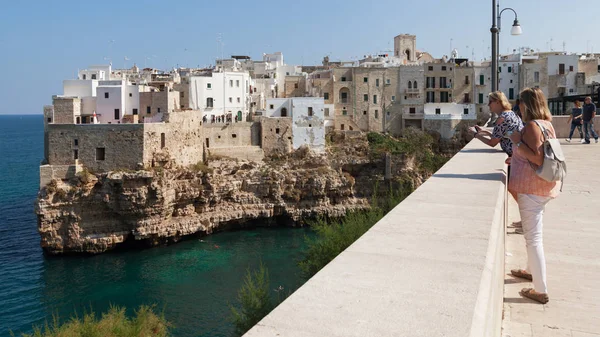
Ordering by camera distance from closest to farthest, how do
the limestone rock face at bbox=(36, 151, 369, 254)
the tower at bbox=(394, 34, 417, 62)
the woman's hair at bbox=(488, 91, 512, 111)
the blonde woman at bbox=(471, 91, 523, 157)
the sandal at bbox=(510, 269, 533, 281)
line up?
the sandal at bbox=(510, 269, 533, 281) < the blonde woman at bbox=(471, 91, 523, 157) < the woman's hair at bbox=(488, 91, 512, 111) < the limestone rock face at bbox=(36, 151, 369, 254) < the tower at bbox=(394, 34, 417, 62)

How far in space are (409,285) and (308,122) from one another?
35195 millimetres

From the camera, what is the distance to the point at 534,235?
4.10 m

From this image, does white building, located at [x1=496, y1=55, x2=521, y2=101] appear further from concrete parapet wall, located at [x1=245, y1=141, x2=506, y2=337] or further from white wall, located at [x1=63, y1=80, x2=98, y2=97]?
concrete parapet wall, located at [x1=245, y1=141, x2=506, y2=337]

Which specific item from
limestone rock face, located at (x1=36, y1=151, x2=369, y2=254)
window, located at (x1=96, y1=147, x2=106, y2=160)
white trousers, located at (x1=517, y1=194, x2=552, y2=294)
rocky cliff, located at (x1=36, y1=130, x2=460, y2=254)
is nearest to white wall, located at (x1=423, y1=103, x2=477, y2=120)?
rocky cliff, located at (x1=36, y1=130, x2=460, y2=254)

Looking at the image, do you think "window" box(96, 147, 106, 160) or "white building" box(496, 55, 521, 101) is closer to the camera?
"window" box(96, 147, 106, 160)

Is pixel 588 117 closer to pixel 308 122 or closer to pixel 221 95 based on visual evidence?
pixel 308 122

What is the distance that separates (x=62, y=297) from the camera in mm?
22500

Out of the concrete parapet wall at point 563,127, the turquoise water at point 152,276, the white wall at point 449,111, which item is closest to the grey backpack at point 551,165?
the concrete parapet wall at point 563,127

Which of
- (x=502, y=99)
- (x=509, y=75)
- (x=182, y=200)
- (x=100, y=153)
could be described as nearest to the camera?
(x=502, y=99)

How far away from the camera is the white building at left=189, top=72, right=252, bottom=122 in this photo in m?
37.4

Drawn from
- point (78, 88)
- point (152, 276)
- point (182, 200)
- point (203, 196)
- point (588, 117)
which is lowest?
point (152, 276)

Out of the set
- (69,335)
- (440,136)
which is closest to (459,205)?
(69,335)

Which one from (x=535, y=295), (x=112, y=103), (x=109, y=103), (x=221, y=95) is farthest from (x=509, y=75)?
(x=535, y=295)

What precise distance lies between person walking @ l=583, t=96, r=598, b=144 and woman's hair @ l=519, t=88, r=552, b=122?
9.01m
